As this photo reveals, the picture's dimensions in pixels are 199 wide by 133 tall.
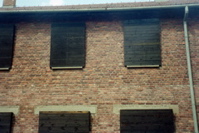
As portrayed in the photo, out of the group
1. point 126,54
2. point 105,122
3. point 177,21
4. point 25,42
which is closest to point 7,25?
point 25,42

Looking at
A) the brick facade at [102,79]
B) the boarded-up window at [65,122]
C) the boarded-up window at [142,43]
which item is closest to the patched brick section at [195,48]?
the brick facade at [102,79]

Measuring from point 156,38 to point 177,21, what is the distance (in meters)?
1.05

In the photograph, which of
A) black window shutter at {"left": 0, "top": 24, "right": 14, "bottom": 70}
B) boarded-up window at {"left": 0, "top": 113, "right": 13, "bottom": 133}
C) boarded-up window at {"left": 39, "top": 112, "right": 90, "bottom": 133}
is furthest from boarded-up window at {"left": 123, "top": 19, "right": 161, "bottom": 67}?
boarded-up window at {"left": 0, "top": 113, "right": 13, "bottom": 133}

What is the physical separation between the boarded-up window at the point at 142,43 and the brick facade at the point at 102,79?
0.65ft

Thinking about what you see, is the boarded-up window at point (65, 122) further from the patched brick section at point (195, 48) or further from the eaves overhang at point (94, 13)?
the patched brick section at point (195, 48)

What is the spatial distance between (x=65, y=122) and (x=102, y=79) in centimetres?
186

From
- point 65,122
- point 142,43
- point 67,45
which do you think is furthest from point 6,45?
point 142,43

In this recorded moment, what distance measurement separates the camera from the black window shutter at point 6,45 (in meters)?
7.26

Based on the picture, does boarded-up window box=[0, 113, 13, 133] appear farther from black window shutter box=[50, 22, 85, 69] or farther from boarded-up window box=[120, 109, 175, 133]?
boarded-up window box=[120, 109, 175, 133]

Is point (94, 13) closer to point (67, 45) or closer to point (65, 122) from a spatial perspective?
point (67, 45)

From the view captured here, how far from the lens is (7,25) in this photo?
759 centimetres

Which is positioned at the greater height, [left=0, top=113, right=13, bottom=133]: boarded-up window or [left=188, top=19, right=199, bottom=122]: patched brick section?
[left=188, top=19, right=199, bottom=122]: patched brick section

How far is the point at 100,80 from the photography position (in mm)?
6953

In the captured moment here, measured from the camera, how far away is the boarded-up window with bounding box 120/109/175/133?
6273mm
